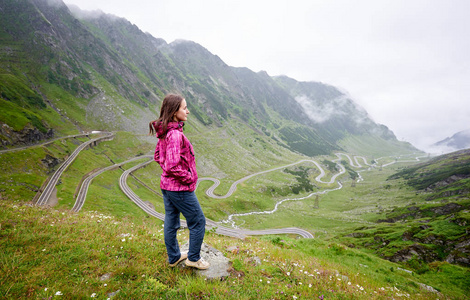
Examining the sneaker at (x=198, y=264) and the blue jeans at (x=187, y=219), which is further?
the sneaker at (x=198, y=264)

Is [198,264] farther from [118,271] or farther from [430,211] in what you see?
[430,211]

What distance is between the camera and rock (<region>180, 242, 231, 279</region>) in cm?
570

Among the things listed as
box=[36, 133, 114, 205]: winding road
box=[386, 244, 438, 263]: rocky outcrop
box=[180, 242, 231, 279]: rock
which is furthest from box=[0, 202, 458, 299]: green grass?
box=[36, 133, 114, 205]: winding road

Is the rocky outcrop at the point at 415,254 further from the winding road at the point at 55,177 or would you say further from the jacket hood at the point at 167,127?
the winding road at the point at 55,177

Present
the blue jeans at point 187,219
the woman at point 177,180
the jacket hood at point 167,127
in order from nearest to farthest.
Result: the woman at point 177,180
the blue jeans at point 187,219
the jacket hood at point 167,127

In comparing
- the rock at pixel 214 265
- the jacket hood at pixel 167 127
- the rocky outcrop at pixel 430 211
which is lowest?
the rocky outcrop at pixel 430 211

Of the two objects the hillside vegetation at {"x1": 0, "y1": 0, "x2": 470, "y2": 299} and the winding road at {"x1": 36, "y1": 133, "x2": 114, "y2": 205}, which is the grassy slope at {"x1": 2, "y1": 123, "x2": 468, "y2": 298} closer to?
the hillside vegetation at {"x1": 0, "y1": 0, "x2": 470, "y2": 299}

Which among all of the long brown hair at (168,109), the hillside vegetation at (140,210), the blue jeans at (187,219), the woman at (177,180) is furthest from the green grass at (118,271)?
the long brown hair at (168,109)

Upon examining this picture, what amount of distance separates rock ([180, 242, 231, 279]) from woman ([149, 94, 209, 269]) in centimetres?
20

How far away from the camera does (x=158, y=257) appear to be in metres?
6.41

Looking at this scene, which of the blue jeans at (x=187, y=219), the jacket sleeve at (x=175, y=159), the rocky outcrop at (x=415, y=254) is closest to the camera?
the jacket sleeve at (x=175, y=159)

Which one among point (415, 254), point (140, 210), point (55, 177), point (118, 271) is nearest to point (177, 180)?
point (118, 271)

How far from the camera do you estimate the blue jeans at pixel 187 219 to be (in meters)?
5.44

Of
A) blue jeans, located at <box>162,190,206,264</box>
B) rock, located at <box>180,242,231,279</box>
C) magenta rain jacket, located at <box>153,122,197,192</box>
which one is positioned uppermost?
magenta rain jacket, located at <box>153,122,197,192</box>
